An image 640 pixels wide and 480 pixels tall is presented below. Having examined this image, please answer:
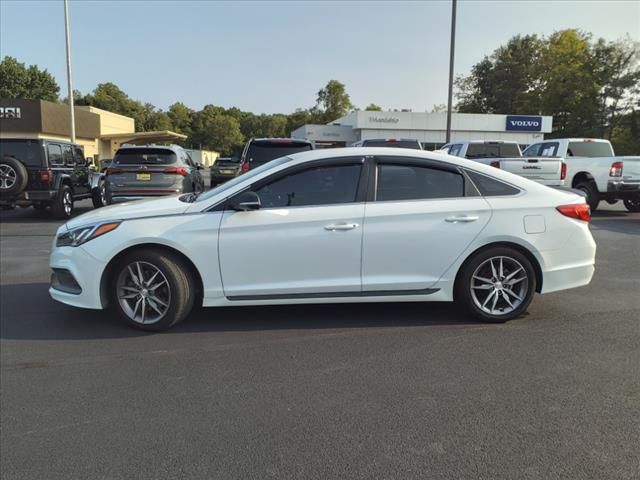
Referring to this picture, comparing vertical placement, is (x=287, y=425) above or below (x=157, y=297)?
below

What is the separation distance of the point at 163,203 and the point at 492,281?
10.6 feet

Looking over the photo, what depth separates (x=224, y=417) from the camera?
3.17 m

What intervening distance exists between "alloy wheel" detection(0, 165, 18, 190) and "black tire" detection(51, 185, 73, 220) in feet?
3.70

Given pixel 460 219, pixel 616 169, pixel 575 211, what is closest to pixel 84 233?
pixel 460 219

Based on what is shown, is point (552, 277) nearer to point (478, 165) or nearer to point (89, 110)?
point (478, 165)

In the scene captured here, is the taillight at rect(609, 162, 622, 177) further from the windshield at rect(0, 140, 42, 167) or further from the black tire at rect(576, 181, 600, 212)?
the windshield at rect(0, 140, 42, 167)

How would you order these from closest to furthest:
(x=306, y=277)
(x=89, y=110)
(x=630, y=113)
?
(x=306, y=277)
(x=89, y=110)
(x=630, y=113)

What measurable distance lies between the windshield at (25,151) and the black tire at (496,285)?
1114 centimetres

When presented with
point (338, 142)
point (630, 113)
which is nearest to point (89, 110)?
point (338, 142)

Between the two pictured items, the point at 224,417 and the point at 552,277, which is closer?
the point at 224,417

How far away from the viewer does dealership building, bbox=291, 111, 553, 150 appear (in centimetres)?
4522

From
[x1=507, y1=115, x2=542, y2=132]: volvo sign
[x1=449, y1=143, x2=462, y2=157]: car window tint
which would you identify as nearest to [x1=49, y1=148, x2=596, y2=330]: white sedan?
[x1=449, y1=143, x2=462, y2=157]: car window tint

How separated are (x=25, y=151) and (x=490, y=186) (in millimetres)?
11395

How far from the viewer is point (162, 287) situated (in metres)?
4.62
